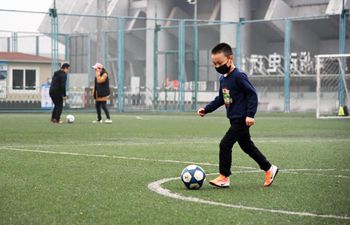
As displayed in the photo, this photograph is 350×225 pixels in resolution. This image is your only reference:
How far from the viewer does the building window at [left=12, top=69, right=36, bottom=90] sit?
36.2 meters

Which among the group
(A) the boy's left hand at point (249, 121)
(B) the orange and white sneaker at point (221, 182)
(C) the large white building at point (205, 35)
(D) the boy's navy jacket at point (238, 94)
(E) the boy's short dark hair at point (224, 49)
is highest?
(C) the large white building at point (205, 35)

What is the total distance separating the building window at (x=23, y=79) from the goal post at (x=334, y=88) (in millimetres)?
13138

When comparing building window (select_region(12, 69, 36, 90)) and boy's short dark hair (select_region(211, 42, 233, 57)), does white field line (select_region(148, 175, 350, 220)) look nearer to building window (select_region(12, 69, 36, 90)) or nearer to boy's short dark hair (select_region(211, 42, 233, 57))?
boy's short dark hair (select_region(211, 42, 233, 57))

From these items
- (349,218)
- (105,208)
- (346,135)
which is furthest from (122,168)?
(346,135)

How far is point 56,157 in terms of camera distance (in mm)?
11344

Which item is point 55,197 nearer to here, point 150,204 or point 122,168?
point 150,204

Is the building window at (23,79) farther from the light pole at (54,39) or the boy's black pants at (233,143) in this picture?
the boy's black pants at (233,143)

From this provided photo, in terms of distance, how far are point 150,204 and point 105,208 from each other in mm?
434

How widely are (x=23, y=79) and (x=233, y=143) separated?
30948 millimetres

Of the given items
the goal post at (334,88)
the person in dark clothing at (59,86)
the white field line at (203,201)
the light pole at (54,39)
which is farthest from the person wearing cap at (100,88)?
the white field line at (203,201)

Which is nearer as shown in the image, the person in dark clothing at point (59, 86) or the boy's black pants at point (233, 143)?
the boy's black pants at point (233, 143)

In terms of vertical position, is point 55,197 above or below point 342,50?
below

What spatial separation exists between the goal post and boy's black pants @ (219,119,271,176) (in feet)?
66.6

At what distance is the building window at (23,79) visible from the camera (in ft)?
119
